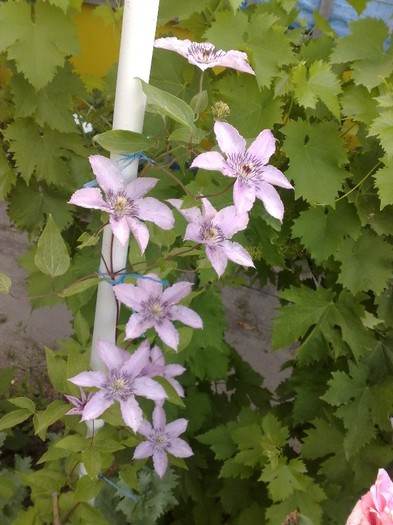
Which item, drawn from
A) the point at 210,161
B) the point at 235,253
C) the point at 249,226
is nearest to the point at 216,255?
the point at 235,253

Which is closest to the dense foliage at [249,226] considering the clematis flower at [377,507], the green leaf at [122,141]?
the green leaf at [122,141]

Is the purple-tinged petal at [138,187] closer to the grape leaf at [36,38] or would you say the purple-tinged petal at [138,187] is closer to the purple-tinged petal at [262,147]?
the purple-tinged petal at [262,147]

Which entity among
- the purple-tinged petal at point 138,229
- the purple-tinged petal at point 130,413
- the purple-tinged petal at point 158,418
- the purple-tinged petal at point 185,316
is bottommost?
the purple-tinged petal at point 158,418

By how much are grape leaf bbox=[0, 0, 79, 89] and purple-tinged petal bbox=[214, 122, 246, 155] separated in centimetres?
41

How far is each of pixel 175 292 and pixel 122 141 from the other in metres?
0.22

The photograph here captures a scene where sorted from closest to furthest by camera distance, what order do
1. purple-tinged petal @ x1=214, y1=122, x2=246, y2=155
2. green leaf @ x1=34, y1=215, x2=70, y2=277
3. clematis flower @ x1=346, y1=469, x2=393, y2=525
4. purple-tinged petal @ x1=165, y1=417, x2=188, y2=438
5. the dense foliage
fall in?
clematis flower @ x1=346, y1=469, x2=393, y2=525, purple-tinged petal @ x1=214, y1=122, x2=246, y2=155, green leaf @ x1=34, y1=215, x2=70, y2=277, the dense foliage, purple-tinged petal @ x1=165, y1=417, x2=188, y2=438

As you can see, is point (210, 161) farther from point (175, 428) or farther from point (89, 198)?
point (175, 428)

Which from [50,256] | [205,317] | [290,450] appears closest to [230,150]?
[50,256]

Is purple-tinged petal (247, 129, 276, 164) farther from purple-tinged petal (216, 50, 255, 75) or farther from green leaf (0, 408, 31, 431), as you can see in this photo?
green leaf (0, 408, 31, 431)

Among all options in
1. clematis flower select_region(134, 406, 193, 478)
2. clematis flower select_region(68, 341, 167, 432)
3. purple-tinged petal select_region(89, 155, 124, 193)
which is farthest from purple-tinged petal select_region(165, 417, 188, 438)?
purple-tinged petal select_region(89, 155, 124, 193)

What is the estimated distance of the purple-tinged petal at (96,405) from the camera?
0.73 meters

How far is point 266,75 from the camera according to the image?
92cm

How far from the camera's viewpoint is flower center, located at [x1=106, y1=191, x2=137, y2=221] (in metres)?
0.66

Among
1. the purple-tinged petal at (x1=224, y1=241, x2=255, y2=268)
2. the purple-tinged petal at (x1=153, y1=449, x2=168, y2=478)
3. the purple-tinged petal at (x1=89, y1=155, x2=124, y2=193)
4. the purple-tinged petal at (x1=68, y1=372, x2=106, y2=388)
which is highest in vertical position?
the purple-tinged petal at (x1=89, y1=155, x2=124, y2=193)
